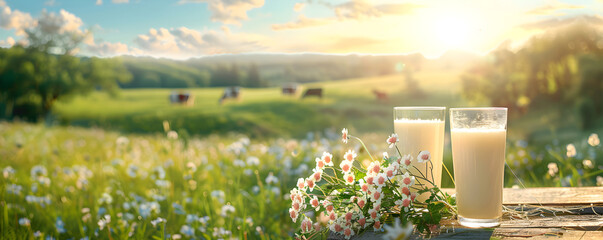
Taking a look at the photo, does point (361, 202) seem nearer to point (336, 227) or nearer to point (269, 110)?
point (336, 227)

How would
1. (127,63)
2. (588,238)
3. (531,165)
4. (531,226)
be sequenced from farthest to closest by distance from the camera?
(127,63) → (531,165) → (531,226) → (588,238)

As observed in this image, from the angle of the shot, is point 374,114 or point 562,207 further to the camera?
point 374,114

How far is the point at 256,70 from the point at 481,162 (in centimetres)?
4236

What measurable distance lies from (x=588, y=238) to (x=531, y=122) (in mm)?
14419

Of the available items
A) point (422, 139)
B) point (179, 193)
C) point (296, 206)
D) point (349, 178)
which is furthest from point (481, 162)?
point (179, 193)

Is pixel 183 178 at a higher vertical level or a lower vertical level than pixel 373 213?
lower

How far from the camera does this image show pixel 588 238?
1.93m

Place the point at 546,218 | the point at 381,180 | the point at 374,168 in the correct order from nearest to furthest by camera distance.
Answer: the point at 381,180 < the point at 374,168 < the point at 546,218

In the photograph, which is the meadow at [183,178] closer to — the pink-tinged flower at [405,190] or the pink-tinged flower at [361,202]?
the pink-tinged flower at [405,190]

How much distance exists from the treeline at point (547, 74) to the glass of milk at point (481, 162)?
12.3 metres

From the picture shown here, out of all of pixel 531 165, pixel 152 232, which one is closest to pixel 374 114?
pixel 531 165

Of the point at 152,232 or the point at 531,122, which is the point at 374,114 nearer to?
the point at 531,122

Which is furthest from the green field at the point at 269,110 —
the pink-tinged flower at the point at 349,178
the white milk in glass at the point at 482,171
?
the pink-tinged flower at the point at 349,178

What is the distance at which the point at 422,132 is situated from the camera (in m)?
2.38
